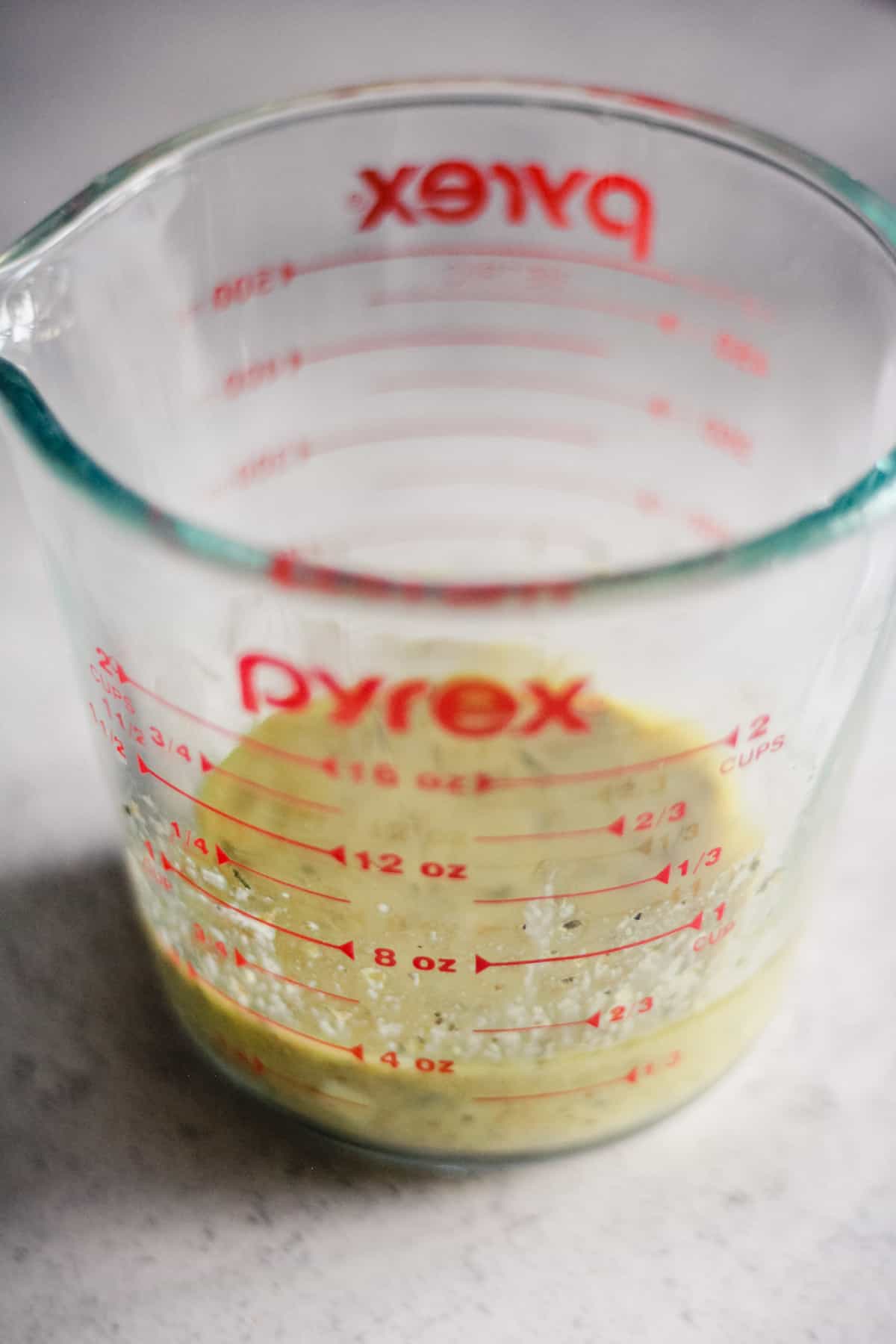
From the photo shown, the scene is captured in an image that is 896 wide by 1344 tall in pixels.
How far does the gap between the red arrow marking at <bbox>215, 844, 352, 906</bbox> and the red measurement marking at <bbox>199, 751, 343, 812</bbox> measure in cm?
3

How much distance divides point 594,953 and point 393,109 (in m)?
0.38

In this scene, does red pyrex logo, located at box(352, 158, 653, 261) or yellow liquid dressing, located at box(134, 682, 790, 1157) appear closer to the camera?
yellow liquid dressing, located at box(134, 682, 790, 1157)

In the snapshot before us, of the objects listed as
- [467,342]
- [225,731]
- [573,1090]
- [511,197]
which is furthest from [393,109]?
[573,1090]

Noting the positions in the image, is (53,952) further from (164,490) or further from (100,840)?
(164,490)

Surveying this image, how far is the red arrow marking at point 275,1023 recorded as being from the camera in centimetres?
52

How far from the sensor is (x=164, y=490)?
677 millimetres

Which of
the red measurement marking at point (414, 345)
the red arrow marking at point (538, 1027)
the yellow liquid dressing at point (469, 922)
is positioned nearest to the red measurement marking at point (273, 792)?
the yellow liquid dressing at point (469, 922)

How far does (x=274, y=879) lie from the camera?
502 mm

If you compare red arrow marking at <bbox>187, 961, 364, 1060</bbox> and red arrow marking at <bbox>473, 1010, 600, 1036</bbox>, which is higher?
red arrow marking at <bbox>473, 1010, 600, 1036</bbox>

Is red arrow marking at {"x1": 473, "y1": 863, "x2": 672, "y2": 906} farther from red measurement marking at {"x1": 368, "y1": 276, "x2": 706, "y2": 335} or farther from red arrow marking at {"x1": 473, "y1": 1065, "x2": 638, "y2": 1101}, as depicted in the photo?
red measurement marking at {"x1": 368, "y1": 276, "x2": 706, "y2": 335}

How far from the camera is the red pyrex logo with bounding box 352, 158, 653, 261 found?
682 mm

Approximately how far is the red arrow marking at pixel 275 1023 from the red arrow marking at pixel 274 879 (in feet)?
0.21

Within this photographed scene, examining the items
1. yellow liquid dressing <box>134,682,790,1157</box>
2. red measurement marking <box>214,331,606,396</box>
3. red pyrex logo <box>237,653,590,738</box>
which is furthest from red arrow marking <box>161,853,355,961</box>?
red measurement marking <box>214,331,606,396</box>

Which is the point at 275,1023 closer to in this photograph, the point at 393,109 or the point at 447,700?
the point at 447,700
